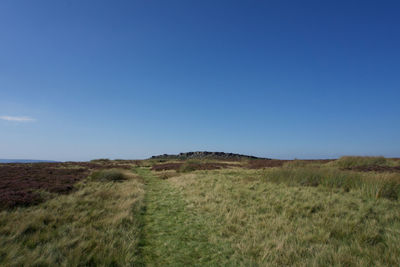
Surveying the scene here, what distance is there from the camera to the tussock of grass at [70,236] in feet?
14.2

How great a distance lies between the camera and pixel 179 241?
5570 mm

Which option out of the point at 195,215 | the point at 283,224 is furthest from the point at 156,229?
the point at 283,224

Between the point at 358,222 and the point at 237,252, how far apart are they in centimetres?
436

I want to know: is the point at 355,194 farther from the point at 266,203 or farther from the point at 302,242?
the point at 302,242

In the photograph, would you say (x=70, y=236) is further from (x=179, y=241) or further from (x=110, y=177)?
(x=110, y=177)

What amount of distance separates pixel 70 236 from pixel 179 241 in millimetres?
→ 3171

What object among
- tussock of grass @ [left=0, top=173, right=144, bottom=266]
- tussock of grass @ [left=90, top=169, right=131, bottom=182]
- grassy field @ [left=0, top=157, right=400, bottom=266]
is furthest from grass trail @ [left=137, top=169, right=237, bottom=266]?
tussock of grass @ [left=90, top=169, right=131, bottom=182]

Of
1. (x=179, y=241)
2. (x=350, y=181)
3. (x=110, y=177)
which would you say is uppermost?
(x=350, y=181)

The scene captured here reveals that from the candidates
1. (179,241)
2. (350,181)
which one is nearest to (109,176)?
(179,241)

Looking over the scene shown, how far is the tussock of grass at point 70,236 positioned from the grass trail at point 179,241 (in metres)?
0.43

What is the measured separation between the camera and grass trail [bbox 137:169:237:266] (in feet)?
15.1

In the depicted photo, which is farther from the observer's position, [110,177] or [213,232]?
[110,177]

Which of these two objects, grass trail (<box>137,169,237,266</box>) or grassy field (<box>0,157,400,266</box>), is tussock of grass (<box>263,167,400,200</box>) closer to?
grassy field (<box>0,157,400,266</box>)

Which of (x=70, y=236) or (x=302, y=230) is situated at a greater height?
(x=302, y=230)
